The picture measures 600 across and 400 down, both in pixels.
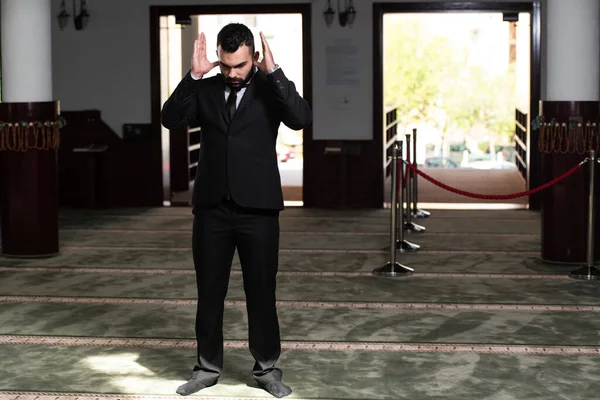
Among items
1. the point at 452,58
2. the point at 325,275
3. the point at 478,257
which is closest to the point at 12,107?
the point at 325,275

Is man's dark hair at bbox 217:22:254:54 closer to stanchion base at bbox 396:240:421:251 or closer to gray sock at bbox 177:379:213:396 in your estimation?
gray sock at bbox 177:379:213:396

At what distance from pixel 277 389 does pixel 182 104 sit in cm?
131

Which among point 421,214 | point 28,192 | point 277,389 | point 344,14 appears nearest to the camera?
point 277,389

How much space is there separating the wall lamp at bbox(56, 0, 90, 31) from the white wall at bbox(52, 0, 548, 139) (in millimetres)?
88

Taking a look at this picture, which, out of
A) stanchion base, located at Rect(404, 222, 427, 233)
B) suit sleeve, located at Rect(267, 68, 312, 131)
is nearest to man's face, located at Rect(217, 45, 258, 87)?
suit sleeve, located at Rect(267, 68, 312, 131)

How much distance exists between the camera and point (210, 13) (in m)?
12.5

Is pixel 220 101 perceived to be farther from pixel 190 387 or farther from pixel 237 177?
pixel 190 387

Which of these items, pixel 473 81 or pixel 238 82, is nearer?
pixel 238 82

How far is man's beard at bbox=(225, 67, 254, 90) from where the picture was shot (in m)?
4.54

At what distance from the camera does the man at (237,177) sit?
4527mm

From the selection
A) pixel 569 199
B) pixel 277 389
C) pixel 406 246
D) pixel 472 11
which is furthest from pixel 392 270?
pixel 472 11

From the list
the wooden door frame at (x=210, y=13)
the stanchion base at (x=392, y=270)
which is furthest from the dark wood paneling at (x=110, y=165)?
the stanchion base at (x=392, y=270)

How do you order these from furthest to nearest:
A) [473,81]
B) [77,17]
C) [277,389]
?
1. [473,81]
2. [77,17]
3. [277,389]

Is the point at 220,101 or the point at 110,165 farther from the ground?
the point at 220,101
